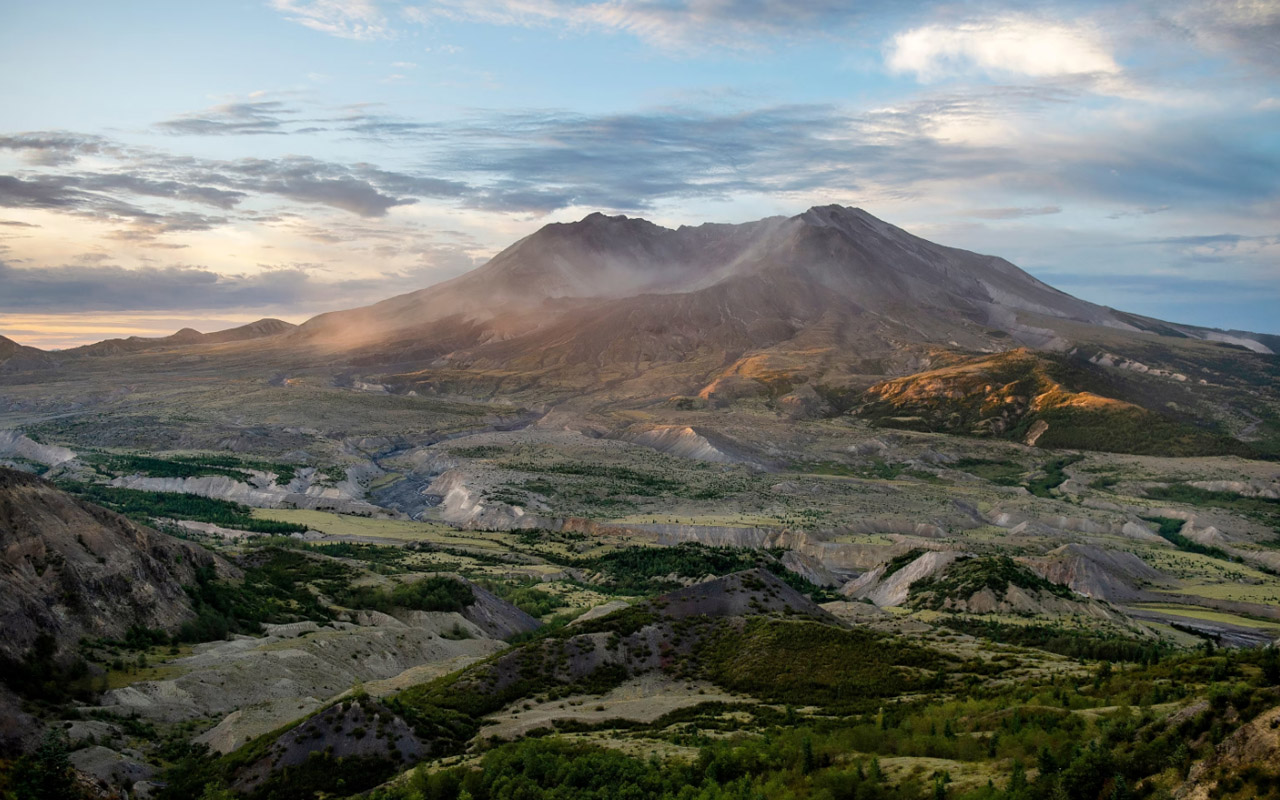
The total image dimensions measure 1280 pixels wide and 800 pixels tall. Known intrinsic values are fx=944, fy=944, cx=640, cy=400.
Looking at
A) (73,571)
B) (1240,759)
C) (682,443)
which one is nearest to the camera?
(1240,759)

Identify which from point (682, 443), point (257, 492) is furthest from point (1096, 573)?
point (257, 492)

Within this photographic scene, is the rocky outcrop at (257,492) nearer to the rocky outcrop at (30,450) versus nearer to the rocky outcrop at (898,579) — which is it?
the rocky outcrop at (30,450)

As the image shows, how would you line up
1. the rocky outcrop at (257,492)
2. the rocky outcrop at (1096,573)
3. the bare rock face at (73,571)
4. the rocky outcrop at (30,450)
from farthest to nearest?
the rocky outcrop at (30,450)
the rocky outcrop at (257,492)
the rocky outcrop at (1096,573)
the bare rock face at (73,571)

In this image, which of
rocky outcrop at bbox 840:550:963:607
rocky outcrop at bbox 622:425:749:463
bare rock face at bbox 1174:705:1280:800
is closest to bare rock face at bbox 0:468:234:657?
bare rock face at bbox 1174:705:1280:800

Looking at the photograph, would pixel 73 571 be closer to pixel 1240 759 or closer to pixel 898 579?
pixel 1240 759

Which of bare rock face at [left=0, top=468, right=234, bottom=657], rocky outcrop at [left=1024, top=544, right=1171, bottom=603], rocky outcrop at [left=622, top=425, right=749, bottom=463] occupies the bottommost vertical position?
rocky outcrop at [left=1024, top=544, right=1171, bottom=603]

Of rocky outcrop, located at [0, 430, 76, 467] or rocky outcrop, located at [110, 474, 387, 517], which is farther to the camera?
rocky outcrop, located at [0, 430, 76, 467]

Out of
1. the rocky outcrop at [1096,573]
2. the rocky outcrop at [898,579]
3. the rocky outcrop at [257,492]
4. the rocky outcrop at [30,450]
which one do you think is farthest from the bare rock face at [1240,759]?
the rocky outcrop at [30,450]

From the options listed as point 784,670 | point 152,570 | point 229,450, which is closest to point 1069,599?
point 784,670

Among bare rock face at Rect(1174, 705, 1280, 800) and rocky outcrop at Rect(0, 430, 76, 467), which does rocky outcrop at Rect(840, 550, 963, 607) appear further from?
rocky outcrop at Rect(0, 430, 76, 467)
